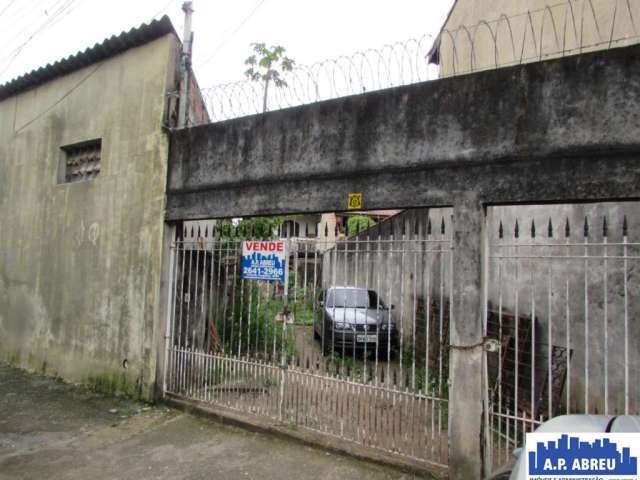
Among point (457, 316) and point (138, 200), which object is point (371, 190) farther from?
point (138, 200)

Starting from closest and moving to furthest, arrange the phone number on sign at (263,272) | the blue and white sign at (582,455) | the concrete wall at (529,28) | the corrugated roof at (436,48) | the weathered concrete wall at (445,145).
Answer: the blue and white sign at (582,455) < the weathered concrete wall at (445,145) < the phone number on sign at (263,272) < the concrete wall at (529,28) < the corrugated roof at (436,48)

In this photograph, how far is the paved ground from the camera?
3.92 m

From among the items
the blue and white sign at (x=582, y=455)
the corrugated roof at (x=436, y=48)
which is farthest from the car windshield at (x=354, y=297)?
the corrugated roof at (x=436, y=48)

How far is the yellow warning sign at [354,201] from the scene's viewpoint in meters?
4.21

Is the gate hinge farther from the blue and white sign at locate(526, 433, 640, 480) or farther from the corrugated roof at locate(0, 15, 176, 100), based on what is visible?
the corrugated roof at locate(0, 15, 176, 100)

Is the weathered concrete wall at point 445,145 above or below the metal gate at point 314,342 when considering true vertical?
above

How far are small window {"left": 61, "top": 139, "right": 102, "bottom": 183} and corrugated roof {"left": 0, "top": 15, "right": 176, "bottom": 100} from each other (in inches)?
46.5

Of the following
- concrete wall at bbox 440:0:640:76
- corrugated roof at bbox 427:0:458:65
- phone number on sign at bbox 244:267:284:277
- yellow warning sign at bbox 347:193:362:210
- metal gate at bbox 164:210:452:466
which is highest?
corrugated roof at bbox 427:0:458:65

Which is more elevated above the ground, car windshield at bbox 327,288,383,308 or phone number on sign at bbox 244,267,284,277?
phone number on sign at bbox 244,267,284,277

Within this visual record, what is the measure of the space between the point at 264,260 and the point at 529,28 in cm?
662

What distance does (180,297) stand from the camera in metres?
5.61

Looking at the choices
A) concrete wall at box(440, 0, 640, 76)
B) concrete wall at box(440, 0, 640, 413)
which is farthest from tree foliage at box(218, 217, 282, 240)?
concrete wall at box(440, 0, 640, 76)

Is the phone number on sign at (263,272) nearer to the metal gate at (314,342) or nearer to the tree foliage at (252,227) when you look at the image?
the metal gate at (314,342)

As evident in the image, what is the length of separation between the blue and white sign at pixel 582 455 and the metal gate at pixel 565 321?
1.84 meters
